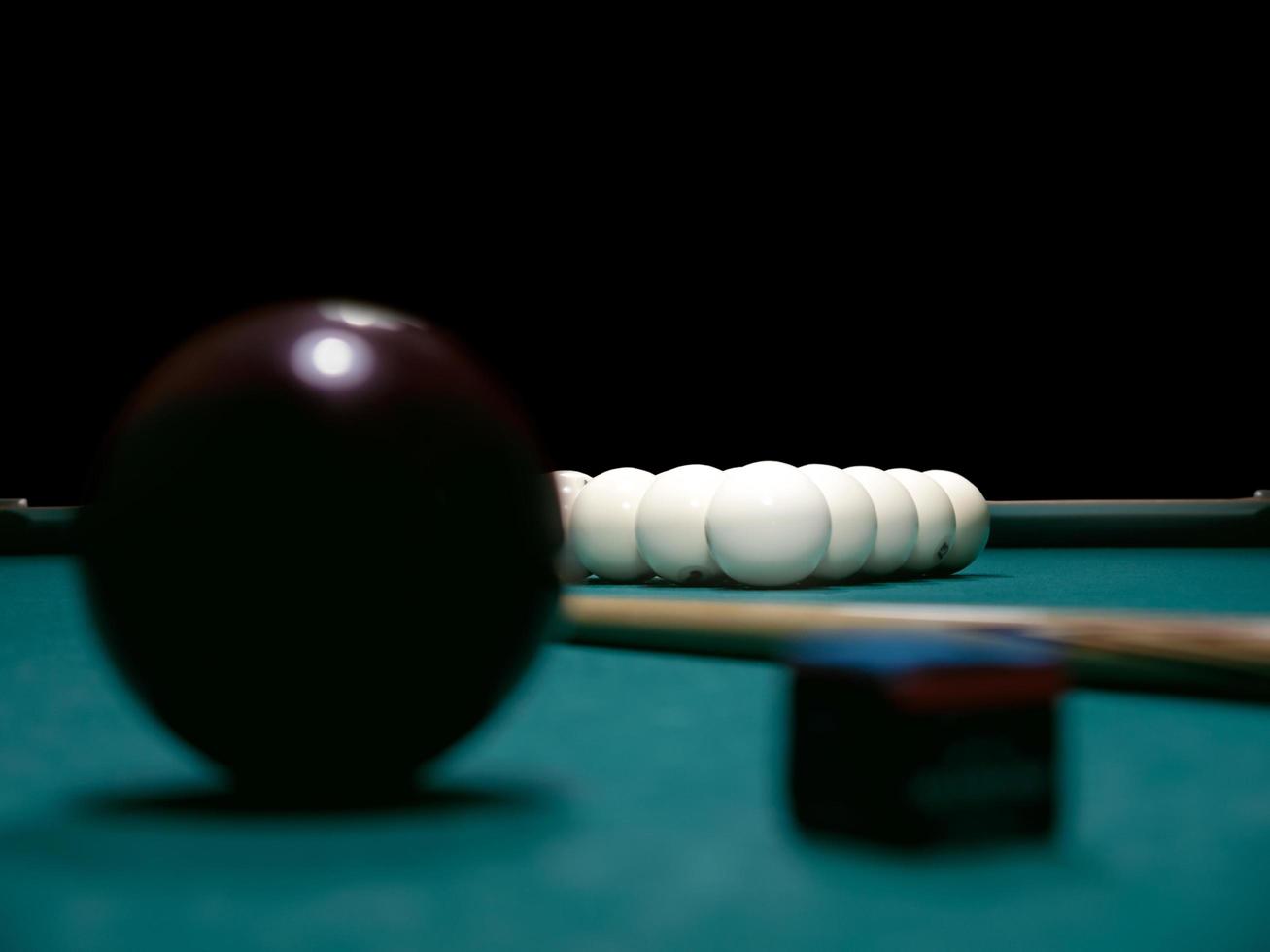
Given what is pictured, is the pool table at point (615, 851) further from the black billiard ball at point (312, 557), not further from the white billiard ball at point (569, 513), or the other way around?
the white billiard ball at point (569, 513)

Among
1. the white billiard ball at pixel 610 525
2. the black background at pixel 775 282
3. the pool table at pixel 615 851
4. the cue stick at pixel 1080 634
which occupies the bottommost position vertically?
the pool table at pixel 615 851

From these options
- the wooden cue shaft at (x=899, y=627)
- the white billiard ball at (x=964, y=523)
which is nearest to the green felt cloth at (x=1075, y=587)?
the white billiard ball at (x=964, y=523)

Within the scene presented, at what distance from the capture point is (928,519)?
5332 mm

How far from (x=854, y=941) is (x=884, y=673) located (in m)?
0.36

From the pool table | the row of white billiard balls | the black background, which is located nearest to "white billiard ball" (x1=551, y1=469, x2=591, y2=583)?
the row of white billiard balls

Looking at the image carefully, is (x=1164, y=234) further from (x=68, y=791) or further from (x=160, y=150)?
(x=68, y=791)

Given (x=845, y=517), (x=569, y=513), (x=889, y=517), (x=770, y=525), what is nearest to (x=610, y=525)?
(x=569, y=513)

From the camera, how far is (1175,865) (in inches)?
58.2

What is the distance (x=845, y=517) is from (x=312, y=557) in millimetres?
3308

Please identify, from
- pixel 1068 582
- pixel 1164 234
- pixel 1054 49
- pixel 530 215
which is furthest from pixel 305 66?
pixel 1068 582

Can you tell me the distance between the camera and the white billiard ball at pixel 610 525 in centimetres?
523

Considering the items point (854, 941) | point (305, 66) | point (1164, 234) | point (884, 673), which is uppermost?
point (305, 66)

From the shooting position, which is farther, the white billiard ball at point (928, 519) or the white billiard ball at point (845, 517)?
the white billiard ball at point (928, 519)

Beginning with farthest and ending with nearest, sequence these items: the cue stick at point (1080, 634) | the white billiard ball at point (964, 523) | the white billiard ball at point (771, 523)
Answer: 1. the white billiard ball at point (964, 523)
2. the white billiard ball at point (771, 523)
3. the cue stick at point (1080, 634)
